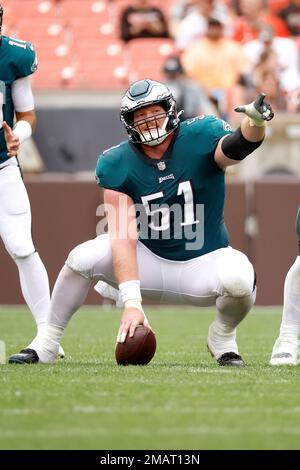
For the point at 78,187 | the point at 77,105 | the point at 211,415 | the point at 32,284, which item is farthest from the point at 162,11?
the point at 211,415

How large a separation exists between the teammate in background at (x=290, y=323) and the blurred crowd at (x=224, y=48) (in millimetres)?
6151

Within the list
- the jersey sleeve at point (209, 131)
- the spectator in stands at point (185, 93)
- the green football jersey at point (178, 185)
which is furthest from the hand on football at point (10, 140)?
the spectator in stands at point (185, 93)

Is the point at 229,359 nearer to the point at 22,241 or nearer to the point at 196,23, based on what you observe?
the point at 22,241

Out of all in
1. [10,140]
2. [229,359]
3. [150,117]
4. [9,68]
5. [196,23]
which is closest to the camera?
[150,117]

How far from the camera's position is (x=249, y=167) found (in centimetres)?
1204

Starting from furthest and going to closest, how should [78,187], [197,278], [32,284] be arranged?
1. [78,187]
2. [32,284]
3. [197,278]

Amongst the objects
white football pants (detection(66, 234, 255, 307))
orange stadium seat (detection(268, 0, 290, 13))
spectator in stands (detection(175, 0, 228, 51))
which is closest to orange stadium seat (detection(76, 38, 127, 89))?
spectator in stands (detection(175, 0, 228, 51))

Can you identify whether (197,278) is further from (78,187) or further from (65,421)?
(78,187)

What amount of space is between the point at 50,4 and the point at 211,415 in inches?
437

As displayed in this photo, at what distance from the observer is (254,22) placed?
13.4 metres

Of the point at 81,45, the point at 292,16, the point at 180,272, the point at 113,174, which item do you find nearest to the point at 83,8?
the point at 81,45

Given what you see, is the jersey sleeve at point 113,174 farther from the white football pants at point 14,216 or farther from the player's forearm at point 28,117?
the player's forearm at point 28,117

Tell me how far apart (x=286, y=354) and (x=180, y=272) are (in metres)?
0.66

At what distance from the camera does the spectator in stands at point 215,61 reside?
12.7 m
